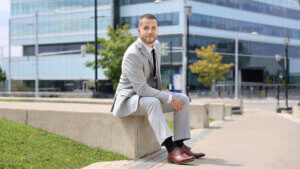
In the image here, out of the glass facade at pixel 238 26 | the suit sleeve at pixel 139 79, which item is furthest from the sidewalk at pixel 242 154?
the glass facade at pixel 238 26

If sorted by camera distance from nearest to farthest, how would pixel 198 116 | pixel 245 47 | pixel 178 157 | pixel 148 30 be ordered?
1. pixel 178 157
2. pixel 148 30
3. pixel 198 116
4. pixel 245 47

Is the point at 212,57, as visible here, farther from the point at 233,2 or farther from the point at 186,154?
the point at 186,154

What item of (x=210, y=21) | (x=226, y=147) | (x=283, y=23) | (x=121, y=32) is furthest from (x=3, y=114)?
(x=283, y=23)

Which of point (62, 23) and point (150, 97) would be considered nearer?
point (150, 97)

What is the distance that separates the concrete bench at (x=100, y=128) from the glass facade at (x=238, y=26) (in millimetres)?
45294

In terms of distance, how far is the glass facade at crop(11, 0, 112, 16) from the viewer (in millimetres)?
54756

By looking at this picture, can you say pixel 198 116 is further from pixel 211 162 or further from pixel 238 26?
pixel 238 26

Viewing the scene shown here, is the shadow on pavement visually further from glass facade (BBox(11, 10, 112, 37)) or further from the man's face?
glass facade (BBox(11, 10, 112, 37))

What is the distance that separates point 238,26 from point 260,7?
6.31 meters

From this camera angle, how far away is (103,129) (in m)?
5.96

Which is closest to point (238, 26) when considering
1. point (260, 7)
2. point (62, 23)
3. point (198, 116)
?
point (260, 7)

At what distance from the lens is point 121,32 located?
123ft

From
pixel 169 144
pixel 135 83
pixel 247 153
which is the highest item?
pixel 135 83

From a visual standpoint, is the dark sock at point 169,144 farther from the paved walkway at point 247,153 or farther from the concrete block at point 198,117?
the concrete block at point 198,117
